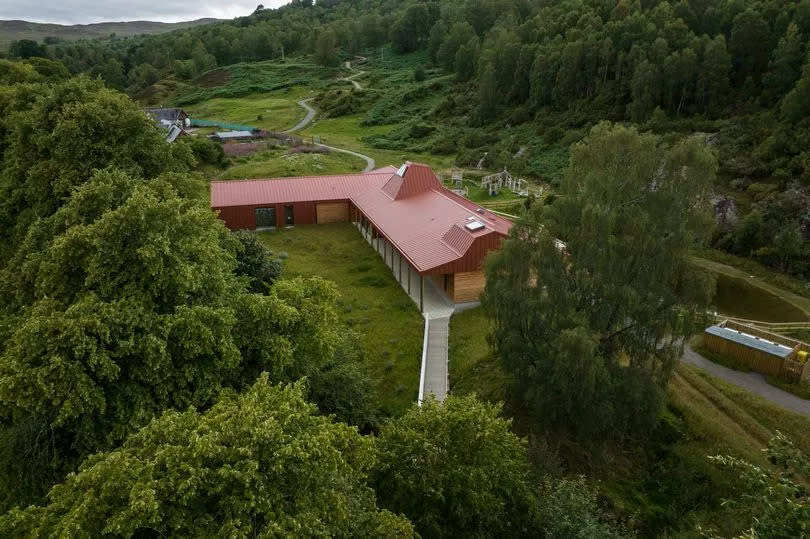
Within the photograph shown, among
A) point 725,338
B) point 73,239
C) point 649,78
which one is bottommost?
point 725,338

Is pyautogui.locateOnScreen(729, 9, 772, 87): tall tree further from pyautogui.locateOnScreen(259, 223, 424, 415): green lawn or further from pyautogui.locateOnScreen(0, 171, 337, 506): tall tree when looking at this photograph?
pyautogui.locateOnScreen(0, 171, 337, 506): tall tree

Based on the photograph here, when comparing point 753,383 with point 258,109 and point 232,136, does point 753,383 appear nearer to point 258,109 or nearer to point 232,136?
point 232,136

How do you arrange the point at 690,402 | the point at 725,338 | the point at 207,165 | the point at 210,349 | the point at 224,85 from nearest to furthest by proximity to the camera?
the point at 210,349
the point at 690,402
the point at 725,338
the point at 207,165
the point at 224,85

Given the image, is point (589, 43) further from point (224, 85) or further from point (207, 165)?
point (224, 85)

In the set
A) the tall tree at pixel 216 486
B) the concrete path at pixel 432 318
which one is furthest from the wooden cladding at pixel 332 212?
the tall tree at pixel 216 486

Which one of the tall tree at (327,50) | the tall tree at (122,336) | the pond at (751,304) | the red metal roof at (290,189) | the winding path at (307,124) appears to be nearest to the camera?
the tall tree at (122,336)

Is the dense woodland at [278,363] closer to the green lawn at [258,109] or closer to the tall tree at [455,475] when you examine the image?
the tall tree at [455,475]

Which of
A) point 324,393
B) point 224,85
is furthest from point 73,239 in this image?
point 224,85
